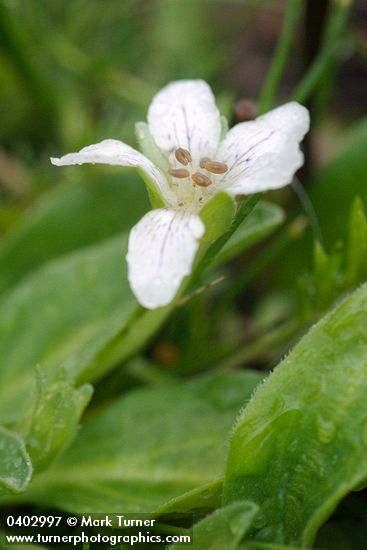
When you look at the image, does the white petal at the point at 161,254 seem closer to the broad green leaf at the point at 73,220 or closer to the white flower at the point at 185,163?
the white flower at the point at 185,163

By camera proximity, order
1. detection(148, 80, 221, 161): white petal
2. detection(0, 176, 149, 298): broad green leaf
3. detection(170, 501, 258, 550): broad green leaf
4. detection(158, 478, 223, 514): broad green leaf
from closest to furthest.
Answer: detection(170, 501, 258, 550): broad green leaf → detection(158, 478, 223, 514): broad green leaf → detection(148, 80, 221, 161): white petal → detection(0, 176, 149, 298): broad green leaf

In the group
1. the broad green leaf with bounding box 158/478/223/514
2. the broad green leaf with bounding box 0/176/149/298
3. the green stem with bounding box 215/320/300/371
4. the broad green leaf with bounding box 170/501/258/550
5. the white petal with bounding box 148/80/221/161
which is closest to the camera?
the broad green leaf with bounding box 170/501/258/550

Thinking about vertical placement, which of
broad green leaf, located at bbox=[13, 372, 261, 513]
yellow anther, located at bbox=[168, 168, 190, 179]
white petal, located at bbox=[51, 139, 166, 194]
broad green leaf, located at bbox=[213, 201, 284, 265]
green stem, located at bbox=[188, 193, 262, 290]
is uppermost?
white petal, located at bbox=[51, 139, 166, 194]

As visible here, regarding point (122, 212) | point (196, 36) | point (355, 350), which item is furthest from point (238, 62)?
point (355, 350)

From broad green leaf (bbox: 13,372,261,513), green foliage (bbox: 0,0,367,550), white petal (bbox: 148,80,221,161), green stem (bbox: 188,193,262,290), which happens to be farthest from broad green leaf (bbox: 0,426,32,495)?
white petal (bbox: 148,80,221,161)

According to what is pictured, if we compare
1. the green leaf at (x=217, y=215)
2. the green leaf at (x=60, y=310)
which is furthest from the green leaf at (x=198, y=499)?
the green leaf at (x=60, y=310)

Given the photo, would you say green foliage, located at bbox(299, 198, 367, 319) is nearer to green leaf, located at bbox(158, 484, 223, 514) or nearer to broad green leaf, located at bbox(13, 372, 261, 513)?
broad green leaf, located at bbox(13, 372, 261, 513)
